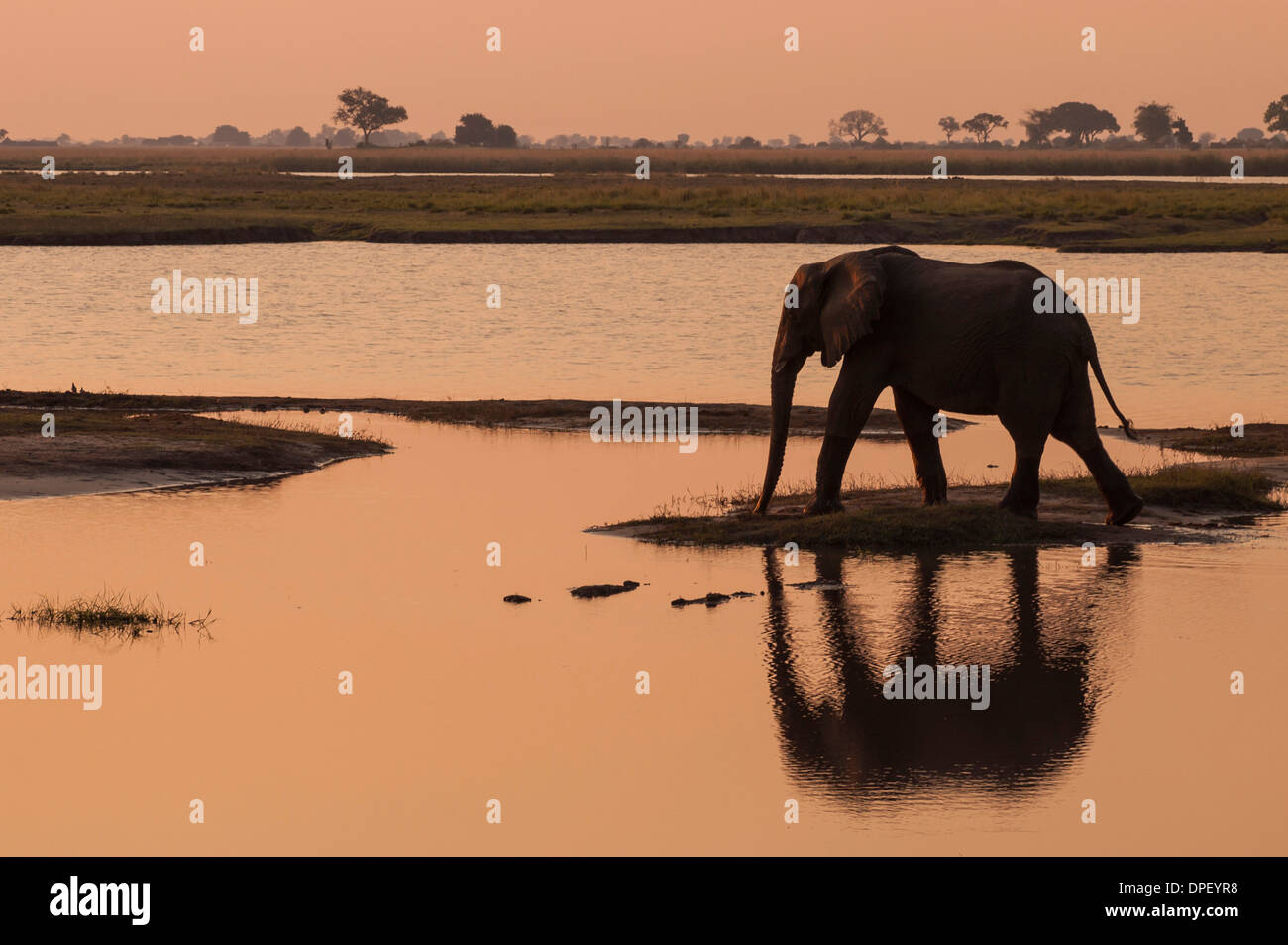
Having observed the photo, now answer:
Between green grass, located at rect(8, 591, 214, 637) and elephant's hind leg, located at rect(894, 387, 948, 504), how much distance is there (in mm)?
7033

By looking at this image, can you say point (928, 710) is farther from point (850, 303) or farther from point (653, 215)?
point (653, 215)

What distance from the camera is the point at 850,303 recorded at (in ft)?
56.7

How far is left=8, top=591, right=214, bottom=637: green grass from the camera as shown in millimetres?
14234

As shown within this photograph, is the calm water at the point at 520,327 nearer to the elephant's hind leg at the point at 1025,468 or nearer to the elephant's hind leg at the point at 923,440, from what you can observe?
the elephant's hind leg at the point at 923,440

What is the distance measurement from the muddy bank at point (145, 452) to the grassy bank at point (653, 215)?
141 ft

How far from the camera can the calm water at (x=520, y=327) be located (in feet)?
103

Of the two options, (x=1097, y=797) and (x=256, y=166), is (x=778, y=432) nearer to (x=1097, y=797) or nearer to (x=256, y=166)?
(x=1097, y=797)

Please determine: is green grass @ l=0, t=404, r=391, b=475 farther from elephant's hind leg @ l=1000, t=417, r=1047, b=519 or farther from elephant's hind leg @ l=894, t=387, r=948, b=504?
elephant's hind leg @ l=1000, t=417, r=1047, b=519

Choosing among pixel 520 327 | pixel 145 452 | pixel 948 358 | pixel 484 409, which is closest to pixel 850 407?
pixel 948 358

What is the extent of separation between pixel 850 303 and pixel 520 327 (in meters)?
24.1

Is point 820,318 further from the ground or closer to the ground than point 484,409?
further from the ground

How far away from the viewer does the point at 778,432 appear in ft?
60.1

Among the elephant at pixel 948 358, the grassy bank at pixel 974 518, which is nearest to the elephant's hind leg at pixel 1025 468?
the elephant at pixel 948 358
